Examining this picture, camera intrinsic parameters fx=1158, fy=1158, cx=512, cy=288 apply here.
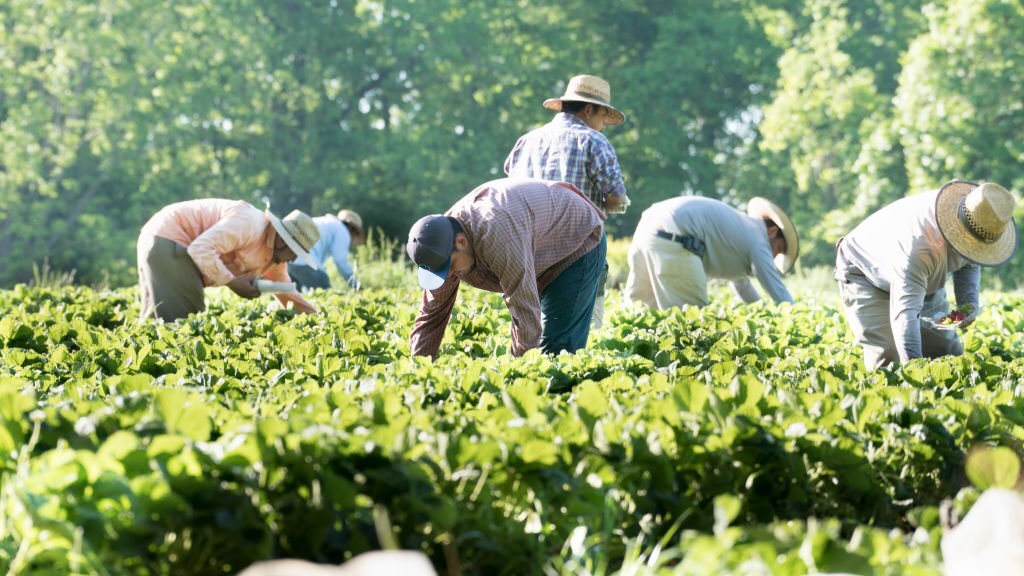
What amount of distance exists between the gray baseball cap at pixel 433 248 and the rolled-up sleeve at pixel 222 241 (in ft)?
9.77

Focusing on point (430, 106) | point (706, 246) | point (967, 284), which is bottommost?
point (430, 106)

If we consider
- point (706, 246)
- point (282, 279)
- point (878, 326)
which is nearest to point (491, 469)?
point (878, 326)

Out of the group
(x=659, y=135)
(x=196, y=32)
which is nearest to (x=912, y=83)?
(x=659, y=135)

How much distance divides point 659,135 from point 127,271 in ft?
51.0

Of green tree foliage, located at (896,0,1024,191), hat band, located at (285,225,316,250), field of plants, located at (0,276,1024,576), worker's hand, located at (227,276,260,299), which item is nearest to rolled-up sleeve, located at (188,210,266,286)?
worker's hand, located at (227,276,260,299)

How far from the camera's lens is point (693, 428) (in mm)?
3141

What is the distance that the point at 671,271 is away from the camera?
9.31m

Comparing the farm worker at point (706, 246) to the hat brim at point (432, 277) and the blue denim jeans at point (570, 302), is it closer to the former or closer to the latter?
the blue denim jeans at point (570, 302)

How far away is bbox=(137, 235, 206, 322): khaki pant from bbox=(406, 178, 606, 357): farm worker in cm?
291

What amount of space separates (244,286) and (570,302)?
9.93 ft

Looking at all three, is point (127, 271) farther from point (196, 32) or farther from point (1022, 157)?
point (1022, 157)

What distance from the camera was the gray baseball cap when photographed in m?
5.03

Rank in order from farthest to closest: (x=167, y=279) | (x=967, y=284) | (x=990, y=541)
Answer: (x=167, y=279), (x=967, y=284), (x=990, y=541)

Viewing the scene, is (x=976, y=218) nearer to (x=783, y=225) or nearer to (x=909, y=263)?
(x=909, y=263)
